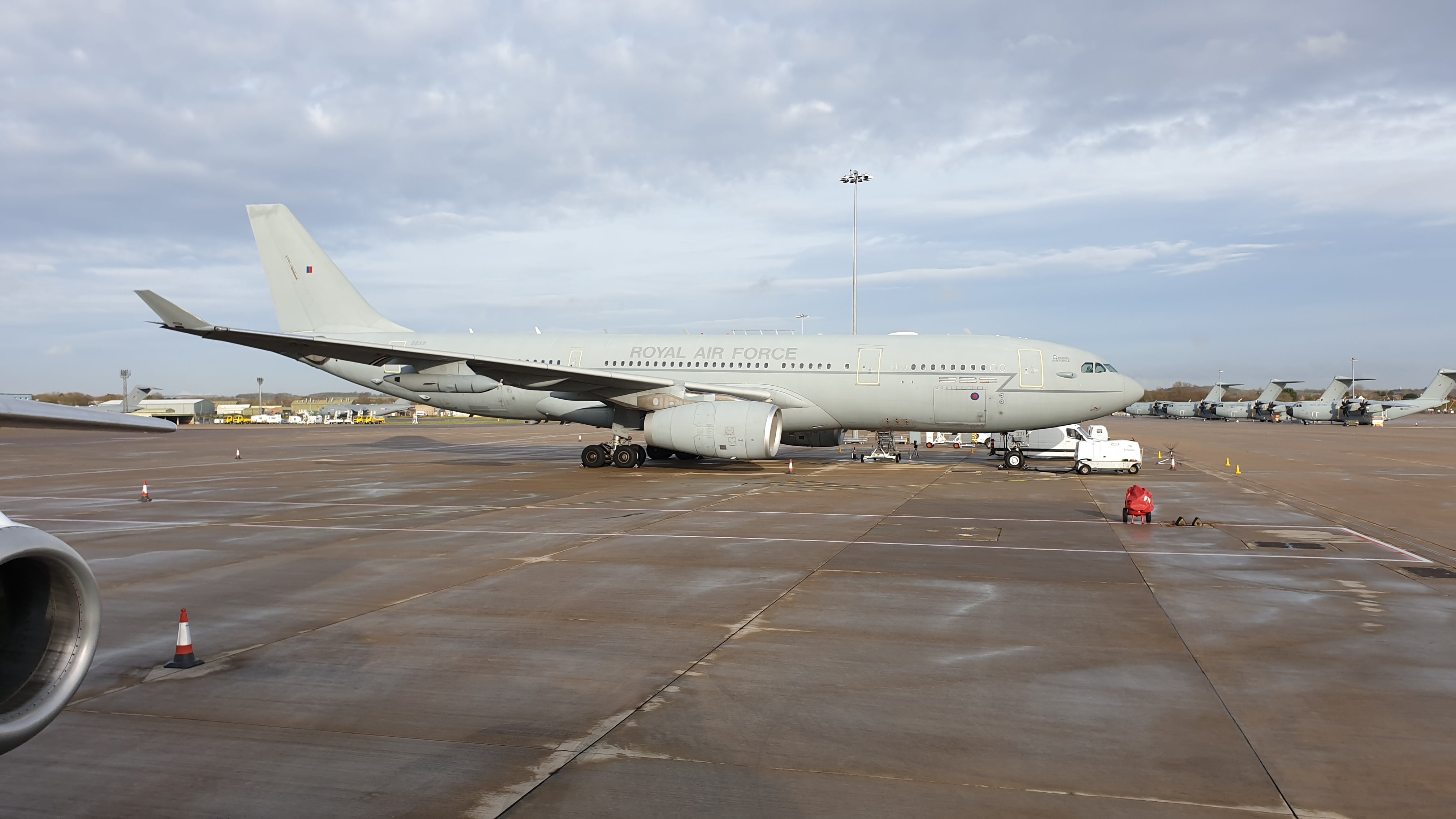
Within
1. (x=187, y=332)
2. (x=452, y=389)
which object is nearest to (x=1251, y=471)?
A: (x=452, y=389)

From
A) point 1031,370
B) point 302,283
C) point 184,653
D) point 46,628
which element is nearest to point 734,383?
point 1031,370

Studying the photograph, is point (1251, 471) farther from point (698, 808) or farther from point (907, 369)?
point (698, 808)

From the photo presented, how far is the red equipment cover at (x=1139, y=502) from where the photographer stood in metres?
14.1

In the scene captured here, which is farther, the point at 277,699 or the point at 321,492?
the point at 321,492

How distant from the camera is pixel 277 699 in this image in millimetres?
5785

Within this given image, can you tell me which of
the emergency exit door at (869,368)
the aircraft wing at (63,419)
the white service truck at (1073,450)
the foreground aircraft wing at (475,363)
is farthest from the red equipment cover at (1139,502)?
the aircraft wing at (63,419)

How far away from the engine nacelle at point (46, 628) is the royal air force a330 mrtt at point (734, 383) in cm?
1787

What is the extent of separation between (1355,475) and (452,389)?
967 inches

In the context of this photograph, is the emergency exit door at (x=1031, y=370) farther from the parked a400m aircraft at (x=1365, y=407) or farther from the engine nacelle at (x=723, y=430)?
the parked a400m aircraft at (x=1365, y=407)

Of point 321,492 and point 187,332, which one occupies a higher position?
point 187,332

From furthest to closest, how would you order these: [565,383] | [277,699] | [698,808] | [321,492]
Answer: [565,383]
[321,492]
[277,699]
[698,808]

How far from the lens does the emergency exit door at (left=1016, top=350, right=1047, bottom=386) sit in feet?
74.6

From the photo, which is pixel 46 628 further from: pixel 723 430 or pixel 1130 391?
pixel 1130 391

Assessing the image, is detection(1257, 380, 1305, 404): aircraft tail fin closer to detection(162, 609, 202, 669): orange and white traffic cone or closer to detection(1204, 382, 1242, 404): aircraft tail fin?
detection(1204, 382, 1242, 404): aircraft tail fin
